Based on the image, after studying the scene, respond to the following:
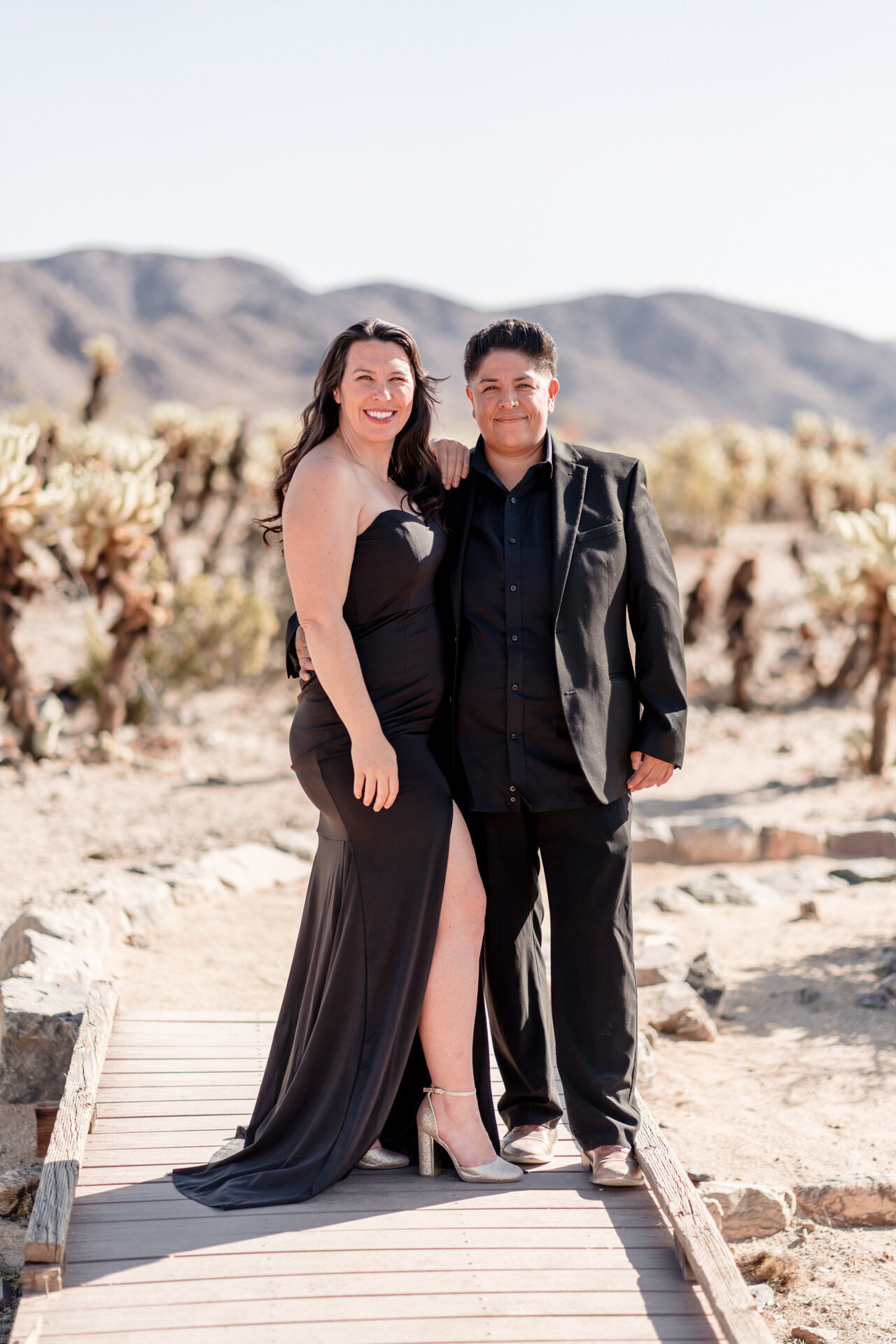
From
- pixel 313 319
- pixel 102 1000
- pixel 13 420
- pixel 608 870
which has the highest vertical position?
pixel 313 319

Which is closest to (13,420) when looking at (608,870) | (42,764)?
(42,764)

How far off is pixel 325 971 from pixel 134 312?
115m

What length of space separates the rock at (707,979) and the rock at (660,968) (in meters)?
0.05

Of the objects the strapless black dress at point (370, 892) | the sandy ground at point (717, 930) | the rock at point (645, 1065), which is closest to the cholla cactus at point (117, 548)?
the sandy ground at point (717, 930)

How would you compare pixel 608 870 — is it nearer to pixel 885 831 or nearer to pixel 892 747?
pixel 885 831

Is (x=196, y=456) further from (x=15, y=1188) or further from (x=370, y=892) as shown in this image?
(x=370, y=892)

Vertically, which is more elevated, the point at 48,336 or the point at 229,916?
the point at 48,336

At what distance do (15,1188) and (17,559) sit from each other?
5834 millimetres

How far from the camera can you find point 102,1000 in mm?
3869

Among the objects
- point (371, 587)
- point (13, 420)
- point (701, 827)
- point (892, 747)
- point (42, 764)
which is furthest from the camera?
point (13, 420)

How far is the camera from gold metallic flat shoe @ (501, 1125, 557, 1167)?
295 cm

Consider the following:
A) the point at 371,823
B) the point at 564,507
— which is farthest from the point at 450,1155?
the point at 564,507

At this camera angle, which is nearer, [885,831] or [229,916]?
[229,916]

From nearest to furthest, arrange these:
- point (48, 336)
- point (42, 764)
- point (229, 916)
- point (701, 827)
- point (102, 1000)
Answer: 1. point (102, 1000)
2. point (229, 916)
3. point (701, 827)
4. point (42, 764)
5. point (48, 336)
